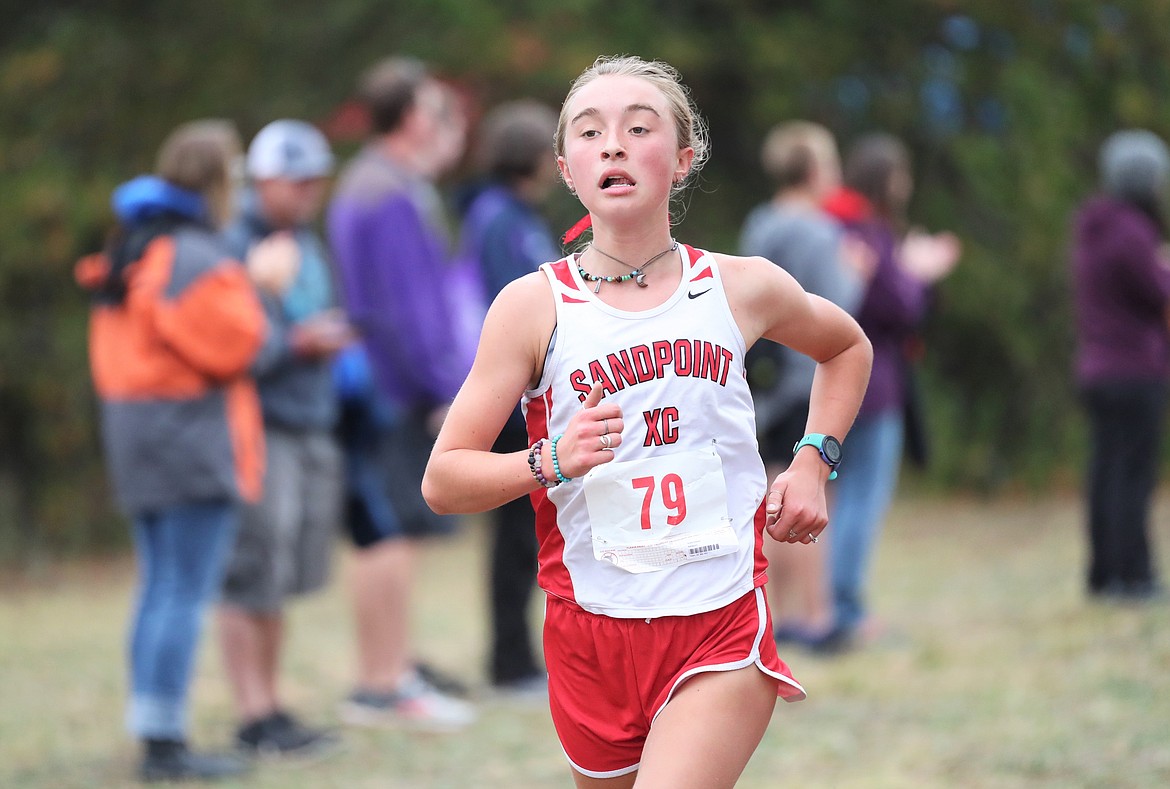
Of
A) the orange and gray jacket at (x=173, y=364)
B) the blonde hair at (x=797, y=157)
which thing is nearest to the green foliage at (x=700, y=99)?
the blonde hair at (x=797, y=157)

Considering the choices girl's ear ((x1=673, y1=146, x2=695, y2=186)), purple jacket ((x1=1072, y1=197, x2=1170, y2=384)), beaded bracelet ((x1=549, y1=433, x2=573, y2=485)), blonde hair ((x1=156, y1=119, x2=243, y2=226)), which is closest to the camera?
beaded bracelet ((x1=549, y1=433, x2=573, y2=485))

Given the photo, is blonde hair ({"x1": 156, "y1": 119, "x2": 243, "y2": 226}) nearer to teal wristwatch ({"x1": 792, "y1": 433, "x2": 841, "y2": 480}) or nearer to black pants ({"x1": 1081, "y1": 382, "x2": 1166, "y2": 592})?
teal wristwatch ({"x1": 792, "y1": 433, "x2": 841, "y2": 480})

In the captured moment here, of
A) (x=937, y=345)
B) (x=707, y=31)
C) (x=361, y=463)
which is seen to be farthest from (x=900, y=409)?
(x=707, y=31)

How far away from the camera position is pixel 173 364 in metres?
4.84

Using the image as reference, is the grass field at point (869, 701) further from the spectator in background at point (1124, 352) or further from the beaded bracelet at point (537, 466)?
the beaded bracelet at point (537, 466)

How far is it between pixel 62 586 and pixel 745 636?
8.95 meters

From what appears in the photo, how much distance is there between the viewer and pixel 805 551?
6.74 metres

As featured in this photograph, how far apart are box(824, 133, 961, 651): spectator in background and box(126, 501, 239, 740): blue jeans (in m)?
3.03

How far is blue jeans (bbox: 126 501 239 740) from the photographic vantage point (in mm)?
4812

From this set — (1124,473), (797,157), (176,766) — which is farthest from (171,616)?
(1124,473)

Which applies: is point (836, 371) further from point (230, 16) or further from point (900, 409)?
point (230, 16)

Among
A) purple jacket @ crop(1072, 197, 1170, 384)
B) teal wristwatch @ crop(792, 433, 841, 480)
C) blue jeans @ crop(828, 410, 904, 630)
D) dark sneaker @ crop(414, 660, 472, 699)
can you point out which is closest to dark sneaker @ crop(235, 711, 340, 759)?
dark sneaker @ crop(414, 660, 472, 699)

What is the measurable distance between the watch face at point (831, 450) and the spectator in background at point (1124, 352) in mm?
4610

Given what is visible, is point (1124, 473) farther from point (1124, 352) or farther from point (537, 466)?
point (537, 466)
